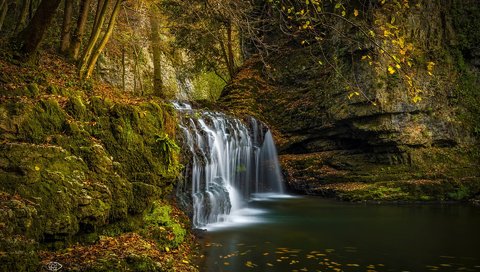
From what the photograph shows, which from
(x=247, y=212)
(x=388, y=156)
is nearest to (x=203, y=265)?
(x=247, y=212)

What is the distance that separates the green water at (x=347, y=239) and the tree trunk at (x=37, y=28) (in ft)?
17.8

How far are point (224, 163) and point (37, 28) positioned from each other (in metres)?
7.60

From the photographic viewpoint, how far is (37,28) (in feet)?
27.5

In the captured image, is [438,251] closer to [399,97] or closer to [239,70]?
[399,97]

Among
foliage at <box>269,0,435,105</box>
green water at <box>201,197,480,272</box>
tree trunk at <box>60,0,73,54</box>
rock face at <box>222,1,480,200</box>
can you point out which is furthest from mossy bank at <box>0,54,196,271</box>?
rock face at <box>222,1,480,200</box>

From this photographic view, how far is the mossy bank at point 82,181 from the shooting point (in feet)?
16.4

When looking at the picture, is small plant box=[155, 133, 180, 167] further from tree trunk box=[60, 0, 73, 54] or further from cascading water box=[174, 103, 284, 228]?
tree trunk box=[60, 0, 73, 54]

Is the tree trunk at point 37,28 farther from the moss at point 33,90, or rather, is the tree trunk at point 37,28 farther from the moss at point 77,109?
the moss at point 77,109

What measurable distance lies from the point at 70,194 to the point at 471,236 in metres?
9.10

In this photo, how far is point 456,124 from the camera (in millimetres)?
17266

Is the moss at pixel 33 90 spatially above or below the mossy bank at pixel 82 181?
above

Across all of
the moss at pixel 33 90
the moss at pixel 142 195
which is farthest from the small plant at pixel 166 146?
the moss at pixel 33 90

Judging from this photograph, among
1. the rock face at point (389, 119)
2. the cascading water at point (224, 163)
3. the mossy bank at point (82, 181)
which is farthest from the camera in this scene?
the rock face at point (389, 119)

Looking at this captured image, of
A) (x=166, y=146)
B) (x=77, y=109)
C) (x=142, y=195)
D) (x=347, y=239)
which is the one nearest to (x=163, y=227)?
(x=142, y=195)
